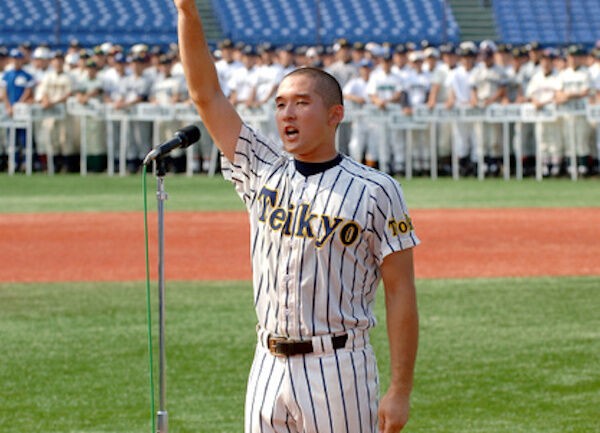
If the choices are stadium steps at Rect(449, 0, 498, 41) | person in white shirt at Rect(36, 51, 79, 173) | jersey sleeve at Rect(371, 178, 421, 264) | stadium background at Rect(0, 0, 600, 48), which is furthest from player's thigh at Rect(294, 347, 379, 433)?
stadium steps at Rect(449, 0, 498, 41)

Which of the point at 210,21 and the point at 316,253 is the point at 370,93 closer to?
the point at 210,21

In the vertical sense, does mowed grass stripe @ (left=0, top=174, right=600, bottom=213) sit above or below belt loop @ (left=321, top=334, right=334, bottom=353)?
above

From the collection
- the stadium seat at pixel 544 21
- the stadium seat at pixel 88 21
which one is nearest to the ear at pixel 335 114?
the stadium seat at pixel 88 21

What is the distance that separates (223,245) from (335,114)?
1175 centimetres

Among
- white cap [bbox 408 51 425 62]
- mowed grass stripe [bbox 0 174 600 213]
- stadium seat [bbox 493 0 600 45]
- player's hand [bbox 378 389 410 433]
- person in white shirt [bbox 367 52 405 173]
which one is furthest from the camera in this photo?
stadium seat [bbox 493 0 600 45]

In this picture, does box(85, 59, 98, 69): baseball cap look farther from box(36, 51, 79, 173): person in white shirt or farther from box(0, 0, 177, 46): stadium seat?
box(0, 0, 177, 46): stadium seat

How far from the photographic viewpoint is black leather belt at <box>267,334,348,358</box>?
170 inches

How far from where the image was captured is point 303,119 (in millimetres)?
4328

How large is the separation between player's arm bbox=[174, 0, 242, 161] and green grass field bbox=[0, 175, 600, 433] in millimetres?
3116

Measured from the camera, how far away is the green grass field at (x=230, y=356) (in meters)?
7.67

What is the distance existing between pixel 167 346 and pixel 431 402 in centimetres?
239

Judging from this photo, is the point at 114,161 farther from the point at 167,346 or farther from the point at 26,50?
the point at 167,346

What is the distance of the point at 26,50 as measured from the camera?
32.7 metres

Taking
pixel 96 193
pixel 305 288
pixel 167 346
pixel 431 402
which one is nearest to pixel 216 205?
pixel 96 193
